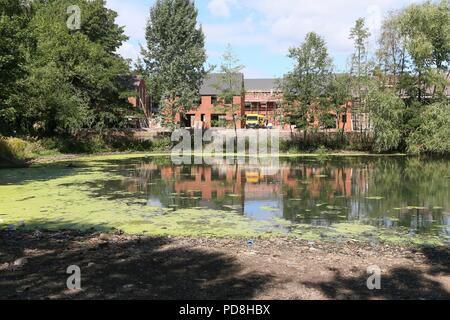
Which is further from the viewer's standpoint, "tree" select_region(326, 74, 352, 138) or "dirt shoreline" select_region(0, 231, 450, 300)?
"tree" select_region(326, 74, 352, 138)

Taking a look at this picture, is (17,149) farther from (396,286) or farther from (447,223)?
(396,286)

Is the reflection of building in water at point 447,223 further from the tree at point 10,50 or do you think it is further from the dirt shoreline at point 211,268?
the tree at point 10,50

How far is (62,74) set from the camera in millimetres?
29812

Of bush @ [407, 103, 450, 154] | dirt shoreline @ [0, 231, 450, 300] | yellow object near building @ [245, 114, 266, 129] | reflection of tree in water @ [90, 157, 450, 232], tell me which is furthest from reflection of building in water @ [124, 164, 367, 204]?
yellow object near building @ [245, 114, 266, 129]

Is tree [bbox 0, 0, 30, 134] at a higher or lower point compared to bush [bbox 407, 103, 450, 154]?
higher

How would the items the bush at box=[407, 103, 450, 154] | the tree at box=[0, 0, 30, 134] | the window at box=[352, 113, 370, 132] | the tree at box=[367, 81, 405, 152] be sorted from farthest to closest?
the window at box=[352, 113, 370, 132], the tree at box=[367, 81, 405, 152], the bush at box=[407, 103, 450, 154], the tree at box=[0, 0, 30, 134]

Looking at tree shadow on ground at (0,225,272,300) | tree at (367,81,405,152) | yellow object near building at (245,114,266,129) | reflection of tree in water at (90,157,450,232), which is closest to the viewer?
tree shadow on ground at (0,225,272,300)

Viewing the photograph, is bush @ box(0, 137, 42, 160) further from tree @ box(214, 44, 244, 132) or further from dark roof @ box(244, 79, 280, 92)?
dark roof @ box(244, 79, 280, 92)

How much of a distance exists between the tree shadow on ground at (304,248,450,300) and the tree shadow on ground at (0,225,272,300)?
0.75m

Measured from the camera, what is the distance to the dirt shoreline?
15.6 feet

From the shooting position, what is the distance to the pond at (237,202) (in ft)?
29.1

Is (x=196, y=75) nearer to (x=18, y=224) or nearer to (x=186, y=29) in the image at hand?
(x=186, y=29)

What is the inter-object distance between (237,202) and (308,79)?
974 inches
